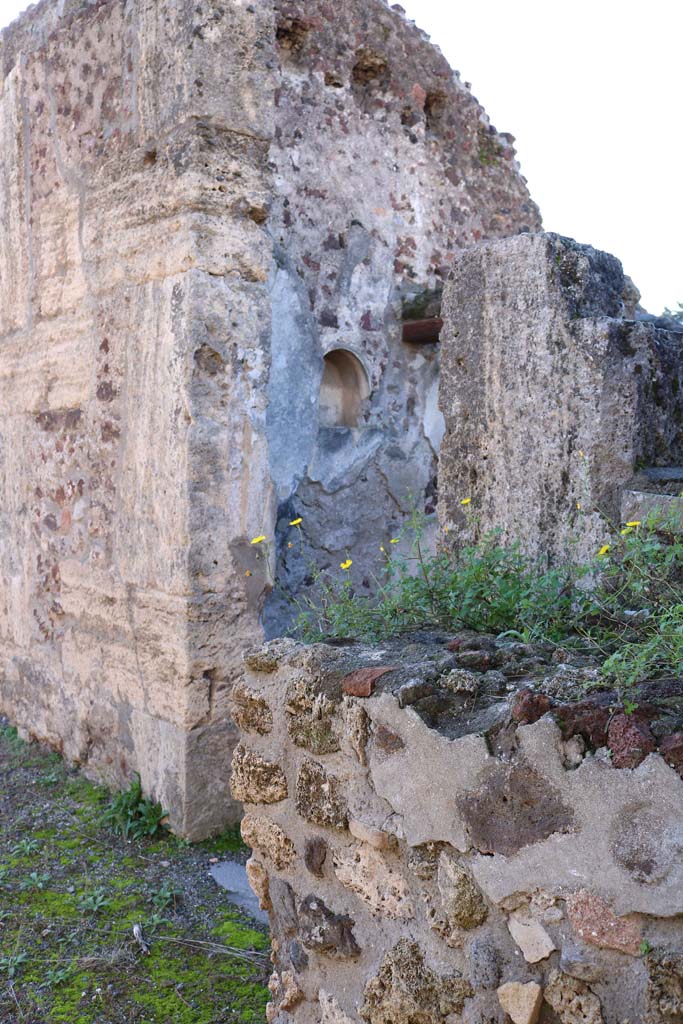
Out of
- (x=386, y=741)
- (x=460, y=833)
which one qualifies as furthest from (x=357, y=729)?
(x=460, y=833)

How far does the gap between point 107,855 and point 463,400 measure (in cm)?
221

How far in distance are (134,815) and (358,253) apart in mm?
3307

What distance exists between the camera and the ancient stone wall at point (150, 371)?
3713mm

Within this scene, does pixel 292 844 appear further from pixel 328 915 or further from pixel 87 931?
pixel 87 931

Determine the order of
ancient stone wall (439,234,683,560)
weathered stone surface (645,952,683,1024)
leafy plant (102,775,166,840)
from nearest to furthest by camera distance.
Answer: weathered stone surface (645,952,683,1024), ancient stone wall (439,234,683,560), leafy plant (102,775,166,840)

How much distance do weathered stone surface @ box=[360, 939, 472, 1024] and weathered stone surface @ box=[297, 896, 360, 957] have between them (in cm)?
9

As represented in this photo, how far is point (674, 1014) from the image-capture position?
142 cm

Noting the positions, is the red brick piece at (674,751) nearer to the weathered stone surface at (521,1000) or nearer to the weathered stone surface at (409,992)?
the weathered stone surface at (521,1000)

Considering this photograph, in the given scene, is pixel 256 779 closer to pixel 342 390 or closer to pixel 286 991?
pixel 286 991

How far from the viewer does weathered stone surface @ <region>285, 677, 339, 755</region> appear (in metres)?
2.03

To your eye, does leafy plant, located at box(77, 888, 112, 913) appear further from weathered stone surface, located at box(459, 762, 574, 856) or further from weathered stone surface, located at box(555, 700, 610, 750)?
weathered stone surface, located at box(555, 700, 610, 750)

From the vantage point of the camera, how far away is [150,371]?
12.7ft

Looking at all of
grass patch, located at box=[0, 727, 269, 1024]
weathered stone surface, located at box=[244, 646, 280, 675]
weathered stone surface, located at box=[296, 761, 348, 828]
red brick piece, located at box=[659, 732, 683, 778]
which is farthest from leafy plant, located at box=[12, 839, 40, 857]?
red brick piece, located at box=[659, 732, 683, 778]

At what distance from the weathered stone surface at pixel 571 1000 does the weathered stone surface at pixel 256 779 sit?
0.79 meters
